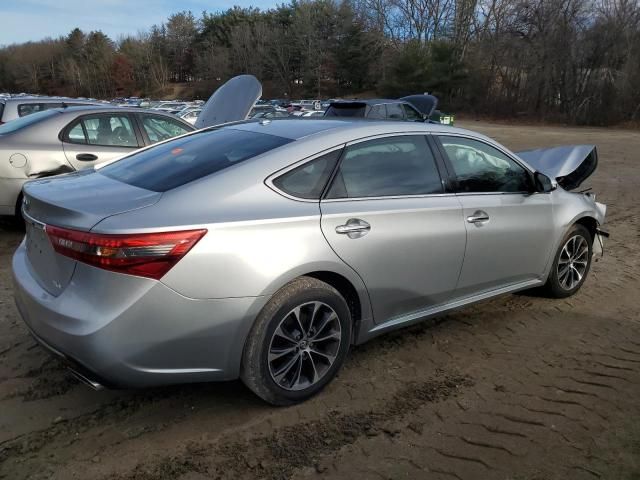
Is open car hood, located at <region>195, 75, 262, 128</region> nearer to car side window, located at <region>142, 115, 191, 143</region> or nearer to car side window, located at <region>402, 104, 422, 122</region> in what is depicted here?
car side window, located at <region>142, 115, 191, 143</region>

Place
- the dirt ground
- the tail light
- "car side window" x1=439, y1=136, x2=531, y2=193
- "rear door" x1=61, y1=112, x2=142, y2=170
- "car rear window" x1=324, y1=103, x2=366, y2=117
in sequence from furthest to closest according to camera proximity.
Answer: "car rear window" x1=324, y1=103, x2=366, y2=117 → "rear door" x1=61, y1=112, x2=142, y2=170 → "car side window" x1=439, y1=136, x2=531, y2=193 → the dirt ground → the tail light

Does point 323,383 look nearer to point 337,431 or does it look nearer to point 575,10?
point 337,431

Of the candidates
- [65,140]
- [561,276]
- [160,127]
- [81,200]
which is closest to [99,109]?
[65,140]

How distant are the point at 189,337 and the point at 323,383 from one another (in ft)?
3.03

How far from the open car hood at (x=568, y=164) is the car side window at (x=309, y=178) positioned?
285cm

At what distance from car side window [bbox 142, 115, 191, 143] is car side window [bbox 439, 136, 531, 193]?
4.40 meters

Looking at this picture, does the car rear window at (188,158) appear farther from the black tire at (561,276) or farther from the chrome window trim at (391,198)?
the black tire at (561,276)

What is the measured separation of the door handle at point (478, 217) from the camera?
364 centimetres

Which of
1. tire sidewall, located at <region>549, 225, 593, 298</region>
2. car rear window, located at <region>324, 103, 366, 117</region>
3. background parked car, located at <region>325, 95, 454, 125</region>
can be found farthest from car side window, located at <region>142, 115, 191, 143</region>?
car rear window, located at <region>324, 103, 366, 117</region>

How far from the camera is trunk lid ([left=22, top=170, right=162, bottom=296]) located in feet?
8.41

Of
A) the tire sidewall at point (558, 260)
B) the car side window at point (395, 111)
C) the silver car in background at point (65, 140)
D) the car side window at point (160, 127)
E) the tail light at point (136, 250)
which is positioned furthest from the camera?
the car side window at point (395, 111)

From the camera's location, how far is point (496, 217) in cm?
381

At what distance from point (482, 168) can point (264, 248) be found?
203 centimetres

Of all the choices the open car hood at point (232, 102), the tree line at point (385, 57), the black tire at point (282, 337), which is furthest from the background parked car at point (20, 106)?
the tree line at point (385, 57)
